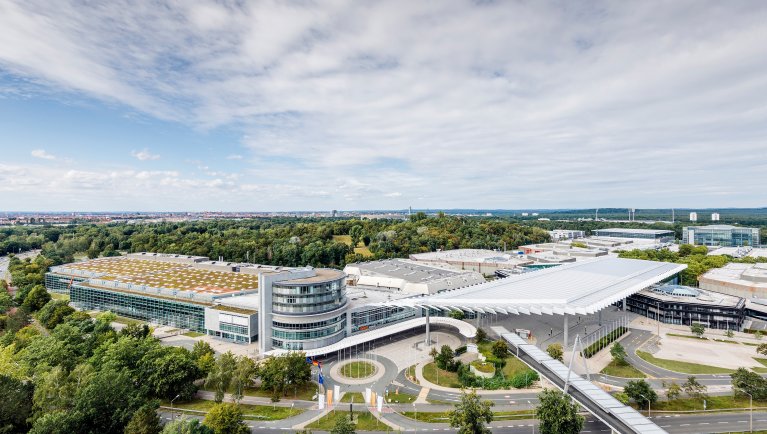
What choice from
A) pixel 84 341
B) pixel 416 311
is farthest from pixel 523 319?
pixel 84 341

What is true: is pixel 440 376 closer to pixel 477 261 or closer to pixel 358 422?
pixel 358 422

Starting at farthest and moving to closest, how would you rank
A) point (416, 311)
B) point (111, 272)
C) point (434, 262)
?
point (434, 262), point (111, 272), point (416, 311)

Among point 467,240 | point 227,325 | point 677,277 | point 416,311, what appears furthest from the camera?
point 467,240

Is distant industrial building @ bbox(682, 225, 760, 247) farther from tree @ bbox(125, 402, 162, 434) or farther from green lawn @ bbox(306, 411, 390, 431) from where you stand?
tree @ bbox(125, 402, 162, 434)

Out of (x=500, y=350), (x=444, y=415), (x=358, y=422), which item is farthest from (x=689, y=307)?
(x=358, y=422)

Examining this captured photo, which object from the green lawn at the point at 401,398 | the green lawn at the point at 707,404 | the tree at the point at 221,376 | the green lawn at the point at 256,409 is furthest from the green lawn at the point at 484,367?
the tree at the point at 221,376

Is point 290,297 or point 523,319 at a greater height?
point 290,297

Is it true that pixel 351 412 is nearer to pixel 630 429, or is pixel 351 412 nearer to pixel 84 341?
pixel 630 429
